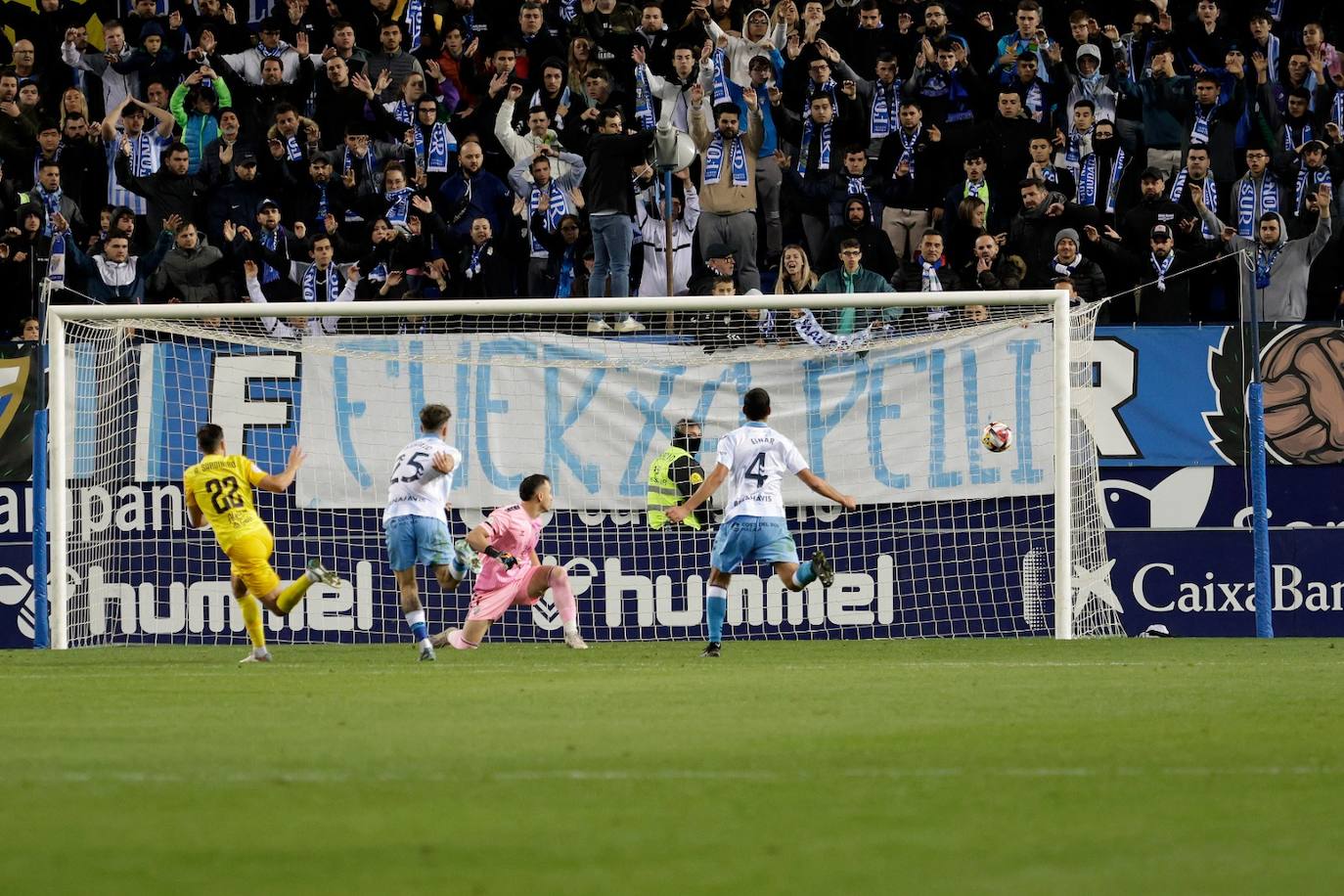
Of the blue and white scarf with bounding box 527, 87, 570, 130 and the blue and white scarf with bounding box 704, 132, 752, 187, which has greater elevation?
the blue and white scarf with bounding box 527, 87, 570, 130

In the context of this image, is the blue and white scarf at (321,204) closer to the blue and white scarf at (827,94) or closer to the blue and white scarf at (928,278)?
the blue and white scarf at (827,94)

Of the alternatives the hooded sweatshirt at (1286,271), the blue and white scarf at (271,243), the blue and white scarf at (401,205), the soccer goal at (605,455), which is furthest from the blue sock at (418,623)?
the hooded sweatshirt at (1286,271)

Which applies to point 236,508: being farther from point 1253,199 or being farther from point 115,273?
point 1253,199

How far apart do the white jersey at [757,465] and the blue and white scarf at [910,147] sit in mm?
5809

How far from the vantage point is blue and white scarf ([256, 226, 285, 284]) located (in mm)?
18812

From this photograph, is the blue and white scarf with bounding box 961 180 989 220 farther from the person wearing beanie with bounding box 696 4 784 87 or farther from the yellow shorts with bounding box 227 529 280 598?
the yellow shorts with bounding box 227 529 280 598

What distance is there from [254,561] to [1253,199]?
33.9 feet

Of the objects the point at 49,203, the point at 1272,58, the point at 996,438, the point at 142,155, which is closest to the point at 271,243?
the point at 142,155

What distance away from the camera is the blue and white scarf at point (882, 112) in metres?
19.8

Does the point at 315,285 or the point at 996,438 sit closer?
the point at 996,438

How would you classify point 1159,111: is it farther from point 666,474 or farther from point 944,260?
point 666,474

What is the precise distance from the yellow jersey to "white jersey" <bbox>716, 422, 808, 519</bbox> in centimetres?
333

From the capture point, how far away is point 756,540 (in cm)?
1400

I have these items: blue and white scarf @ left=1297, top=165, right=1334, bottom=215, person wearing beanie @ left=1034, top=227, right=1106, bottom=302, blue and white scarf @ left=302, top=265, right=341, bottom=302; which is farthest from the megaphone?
blue and white scarf @ left=1297, top=165, right=1334, bottom=215
